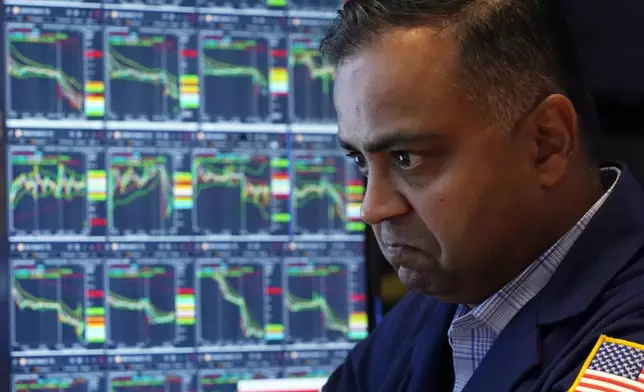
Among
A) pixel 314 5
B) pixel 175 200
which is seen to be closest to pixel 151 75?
pixel 175 200

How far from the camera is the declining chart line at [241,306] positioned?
1.73 m

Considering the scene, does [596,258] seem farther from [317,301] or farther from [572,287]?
[317,301]

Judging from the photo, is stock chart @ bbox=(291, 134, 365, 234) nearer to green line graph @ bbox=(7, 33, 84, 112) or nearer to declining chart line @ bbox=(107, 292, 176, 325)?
declining chart line @ bbox=(107, 292, 176, 325)

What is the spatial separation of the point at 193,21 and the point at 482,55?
88cm

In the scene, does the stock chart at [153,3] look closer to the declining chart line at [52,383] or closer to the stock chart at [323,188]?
the stock chart at [323,188]

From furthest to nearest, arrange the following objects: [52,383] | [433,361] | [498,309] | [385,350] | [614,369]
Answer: [52,383]
[385,350]
[433,361]
[498,309]
[614,369]

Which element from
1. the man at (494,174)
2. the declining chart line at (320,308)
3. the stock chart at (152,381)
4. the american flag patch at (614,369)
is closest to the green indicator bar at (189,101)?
the declining chart line at (320,308)

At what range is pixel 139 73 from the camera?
170cm

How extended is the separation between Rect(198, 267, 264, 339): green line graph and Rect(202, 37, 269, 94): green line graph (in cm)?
39

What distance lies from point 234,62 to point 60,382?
0.73 metres

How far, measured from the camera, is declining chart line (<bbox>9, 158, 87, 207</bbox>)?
163 cm

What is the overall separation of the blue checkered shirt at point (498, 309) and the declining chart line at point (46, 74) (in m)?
0.90

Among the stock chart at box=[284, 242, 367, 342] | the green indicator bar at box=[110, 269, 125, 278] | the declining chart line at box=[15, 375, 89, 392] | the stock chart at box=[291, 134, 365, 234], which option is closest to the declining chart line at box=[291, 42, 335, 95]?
the stock chart at box=[291, 134, 365, 234]

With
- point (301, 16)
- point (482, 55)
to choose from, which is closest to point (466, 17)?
point (482, 55)
